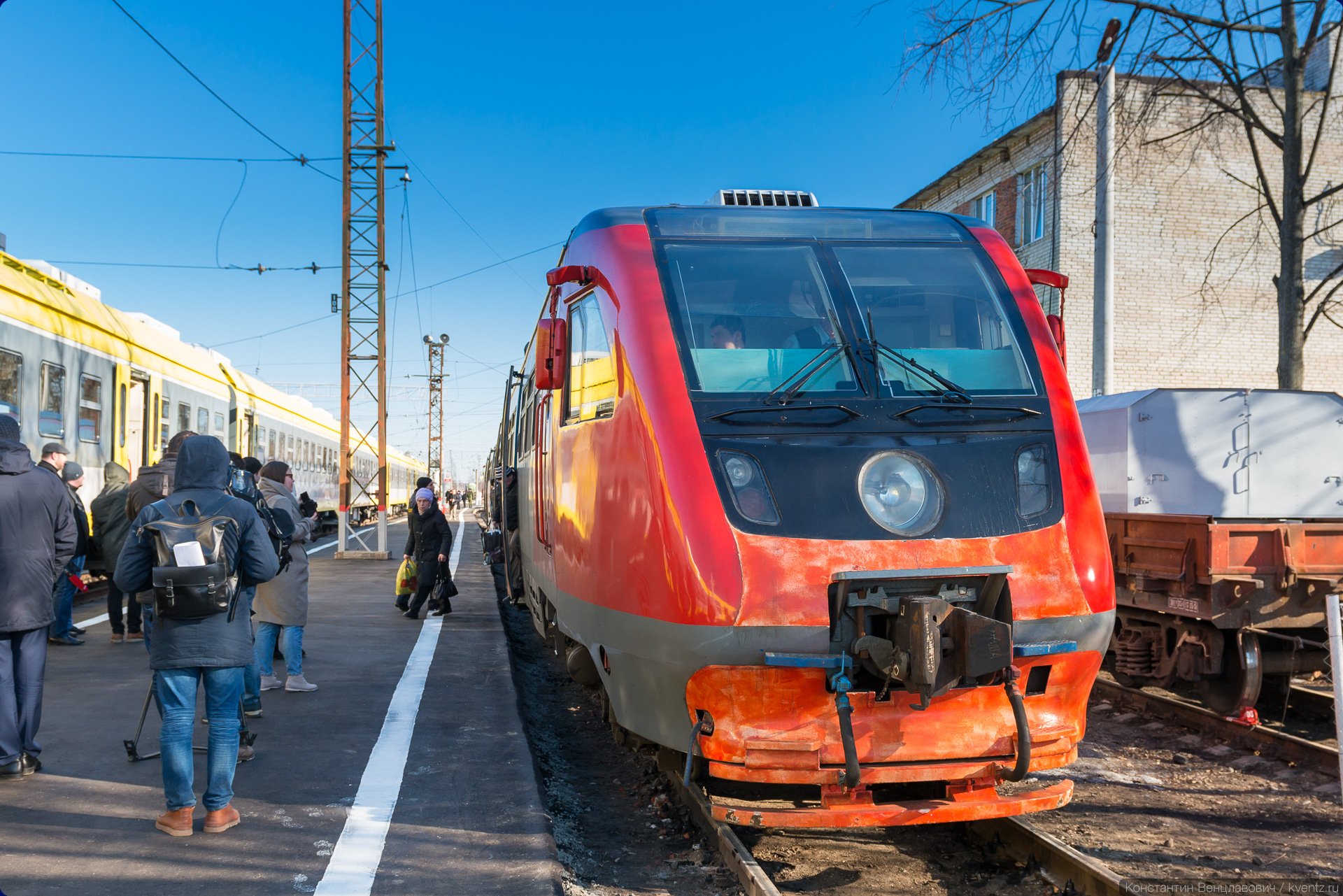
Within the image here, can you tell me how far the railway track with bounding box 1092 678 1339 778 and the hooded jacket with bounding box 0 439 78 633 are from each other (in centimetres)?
753

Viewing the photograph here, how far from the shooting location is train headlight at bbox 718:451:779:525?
444 cm

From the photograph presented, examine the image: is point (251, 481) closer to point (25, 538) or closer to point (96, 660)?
point (25, 538)

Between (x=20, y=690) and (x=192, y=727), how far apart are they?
1531mm

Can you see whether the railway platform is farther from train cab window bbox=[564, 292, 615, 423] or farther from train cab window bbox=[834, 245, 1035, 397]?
train cab window bbox=[834, 245, 1035, 397]

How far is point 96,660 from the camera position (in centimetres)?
869

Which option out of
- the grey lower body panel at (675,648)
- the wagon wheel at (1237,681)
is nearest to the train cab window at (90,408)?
the grey lower body panel at (675,648)

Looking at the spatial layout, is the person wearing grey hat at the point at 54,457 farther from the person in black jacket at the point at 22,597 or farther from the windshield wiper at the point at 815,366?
the windshield wiper at the point at 815,366

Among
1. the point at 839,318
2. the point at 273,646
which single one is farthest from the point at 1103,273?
the point at 273,646

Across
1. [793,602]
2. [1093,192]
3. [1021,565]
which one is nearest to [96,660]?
[793,602]

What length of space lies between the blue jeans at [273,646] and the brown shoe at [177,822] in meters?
2.70

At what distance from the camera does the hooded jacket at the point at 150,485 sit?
849 centimetres

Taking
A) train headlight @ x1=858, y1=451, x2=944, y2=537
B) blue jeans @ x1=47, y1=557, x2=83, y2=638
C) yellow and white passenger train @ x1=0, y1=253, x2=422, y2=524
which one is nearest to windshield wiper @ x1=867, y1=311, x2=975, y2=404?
train headlight @ x1=858, y1=451, x2=944, y2=537

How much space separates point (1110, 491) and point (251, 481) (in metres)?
6.99

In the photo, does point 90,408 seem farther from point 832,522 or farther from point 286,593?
point 832,522
